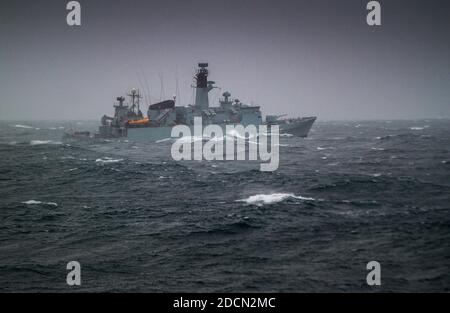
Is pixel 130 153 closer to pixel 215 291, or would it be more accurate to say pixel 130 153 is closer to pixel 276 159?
pixel 276 159

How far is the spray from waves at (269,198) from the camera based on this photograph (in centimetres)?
2092

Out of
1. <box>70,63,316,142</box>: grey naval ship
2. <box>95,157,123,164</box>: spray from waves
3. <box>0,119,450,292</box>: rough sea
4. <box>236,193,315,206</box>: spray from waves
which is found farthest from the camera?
<box>70,63,316,142</box>: grey naval ship

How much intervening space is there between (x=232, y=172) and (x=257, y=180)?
5.30 meters

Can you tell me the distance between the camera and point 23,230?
16.6 m

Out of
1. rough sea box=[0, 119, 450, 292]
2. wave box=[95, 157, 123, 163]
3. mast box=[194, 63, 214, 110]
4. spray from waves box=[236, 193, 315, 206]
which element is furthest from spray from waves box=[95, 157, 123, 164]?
mast box=[194, 63, 214, 110]

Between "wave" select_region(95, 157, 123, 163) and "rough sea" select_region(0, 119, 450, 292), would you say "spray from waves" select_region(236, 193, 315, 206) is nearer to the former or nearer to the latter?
"rough sea" select_region(0, 119, 450, 292)

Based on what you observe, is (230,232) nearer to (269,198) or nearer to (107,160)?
(269,198)

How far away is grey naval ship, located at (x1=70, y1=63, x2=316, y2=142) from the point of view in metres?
69.7

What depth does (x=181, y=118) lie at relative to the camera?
7456 cm

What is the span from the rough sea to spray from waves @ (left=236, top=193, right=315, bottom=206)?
0.07m

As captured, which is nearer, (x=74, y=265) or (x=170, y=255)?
(x=74, y=265)

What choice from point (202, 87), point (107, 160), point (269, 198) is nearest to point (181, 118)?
point (202, 87)

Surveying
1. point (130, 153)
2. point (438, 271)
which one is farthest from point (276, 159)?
point (438, 271)

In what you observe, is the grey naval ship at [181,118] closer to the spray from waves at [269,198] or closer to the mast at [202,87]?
the mast at [202,87]
